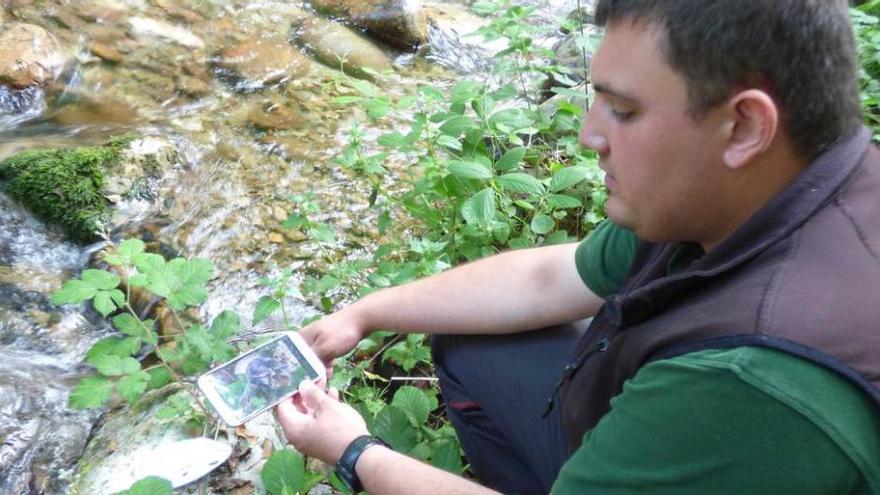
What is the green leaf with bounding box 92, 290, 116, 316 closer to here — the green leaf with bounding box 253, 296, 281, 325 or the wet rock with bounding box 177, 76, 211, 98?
the green leaf with bounding box 253, 296, 281, 325

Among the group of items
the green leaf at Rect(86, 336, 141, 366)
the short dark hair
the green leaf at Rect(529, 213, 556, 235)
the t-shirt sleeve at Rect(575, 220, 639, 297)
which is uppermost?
the short dark hair

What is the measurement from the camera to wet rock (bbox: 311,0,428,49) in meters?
6.25

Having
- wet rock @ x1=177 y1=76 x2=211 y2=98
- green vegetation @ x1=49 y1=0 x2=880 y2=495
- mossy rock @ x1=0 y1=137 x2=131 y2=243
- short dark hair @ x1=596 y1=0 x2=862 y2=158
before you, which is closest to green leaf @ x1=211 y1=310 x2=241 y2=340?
green vegetation @ x1=49 y1=0 x2=880 y2=495

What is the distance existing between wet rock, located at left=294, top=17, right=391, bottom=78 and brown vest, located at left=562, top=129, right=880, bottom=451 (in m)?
4.68

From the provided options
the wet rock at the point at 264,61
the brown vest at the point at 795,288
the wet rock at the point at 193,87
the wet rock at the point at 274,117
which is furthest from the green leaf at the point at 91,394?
the wet rock at the point at 264,61

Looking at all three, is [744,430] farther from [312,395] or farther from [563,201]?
[563,201]

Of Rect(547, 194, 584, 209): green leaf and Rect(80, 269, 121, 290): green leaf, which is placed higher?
Rect(547, 194, 584, 209): green leaf

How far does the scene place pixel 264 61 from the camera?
5.57 m

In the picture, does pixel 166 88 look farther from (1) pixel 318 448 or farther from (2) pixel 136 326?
(1) pixel 318 448

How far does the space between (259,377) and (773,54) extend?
1.41m

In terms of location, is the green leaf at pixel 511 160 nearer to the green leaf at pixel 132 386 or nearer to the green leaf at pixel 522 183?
the green leaf at pixel 522 183

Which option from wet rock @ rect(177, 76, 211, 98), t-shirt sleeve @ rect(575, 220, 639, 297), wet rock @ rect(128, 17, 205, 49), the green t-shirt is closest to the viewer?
the green t-shirt

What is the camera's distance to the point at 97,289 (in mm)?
2121

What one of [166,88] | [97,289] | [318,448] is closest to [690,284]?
[318,448]
